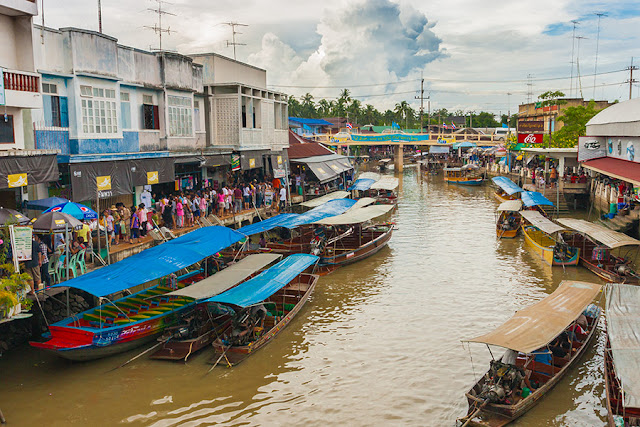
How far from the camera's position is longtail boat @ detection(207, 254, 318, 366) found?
13656 mm

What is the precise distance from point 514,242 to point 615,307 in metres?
15.9

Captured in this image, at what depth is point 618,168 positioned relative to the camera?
26.4 metres

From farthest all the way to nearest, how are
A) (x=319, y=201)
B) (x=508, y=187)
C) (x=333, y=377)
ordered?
1. (x=508, y=187)
2. (x=319, y=201)
3. (x=333, y=377)

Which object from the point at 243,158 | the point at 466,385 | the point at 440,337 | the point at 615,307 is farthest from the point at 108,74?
the point at 615,307

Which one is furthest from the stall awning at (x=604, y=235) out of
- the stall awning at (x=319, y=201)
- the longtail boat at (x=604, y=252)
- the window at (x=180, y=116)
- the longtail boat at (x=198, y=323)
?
the window at (x=180, y=116)

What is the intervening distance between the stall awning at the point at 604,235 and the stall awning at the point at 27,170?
1894 centimetres

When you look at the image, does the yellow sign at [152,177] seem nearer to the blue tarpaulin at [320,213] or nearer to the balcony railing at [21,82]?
the blue tarpaulin at [320,213]

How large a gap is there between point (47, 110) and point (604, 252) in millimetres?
21029

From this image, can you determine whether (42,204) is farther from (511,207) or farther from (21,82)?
(511,207)

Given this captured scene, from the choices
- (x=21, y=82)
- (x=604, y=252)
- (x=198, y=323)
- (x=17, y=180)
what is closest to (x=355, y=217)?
(x=604, y=252)

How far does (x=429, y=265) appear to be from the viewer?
23.3 metres

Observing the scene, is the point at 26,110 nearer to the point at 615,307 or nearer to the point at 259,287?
the point at 259,287

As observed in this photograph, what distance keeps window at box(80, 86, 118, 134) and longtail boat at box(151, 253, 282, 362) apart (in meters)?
8.09

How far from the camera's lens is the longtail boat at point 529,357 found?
1053cm
